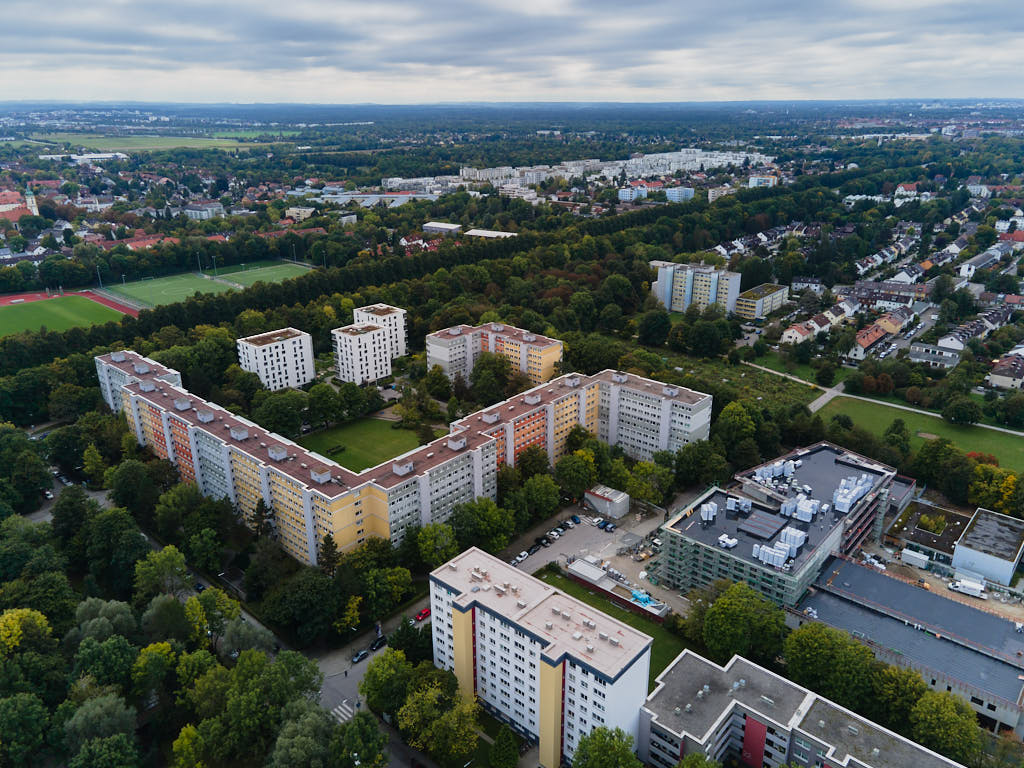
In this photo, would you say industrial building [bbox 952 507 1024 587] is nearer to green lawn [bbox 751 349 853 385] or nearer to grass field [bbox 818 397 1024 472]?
grass field [bbox 818 397 1024 472]

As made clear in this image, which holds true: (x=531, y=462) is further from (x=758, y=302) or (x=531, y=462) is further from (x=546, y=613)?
(x=758, y=302)

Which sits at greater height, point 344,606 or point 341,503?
point 341,503

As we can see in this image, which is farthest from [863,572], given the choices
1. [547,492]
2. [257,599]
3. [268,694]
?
[257,599]

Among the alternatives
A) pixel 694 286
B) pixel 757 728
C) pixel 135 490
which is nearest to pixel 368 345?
pixel 135 490

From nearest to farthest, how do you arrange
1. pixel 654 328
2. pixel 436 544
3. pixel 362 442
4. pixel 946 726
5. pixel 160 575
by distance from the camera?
pixel 946 726, pixel 160 575, pixel 436 544, pixel 362 442, pixel 654 328

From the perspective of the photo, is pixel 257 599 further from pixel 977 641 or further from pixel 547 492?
pixel 977 641

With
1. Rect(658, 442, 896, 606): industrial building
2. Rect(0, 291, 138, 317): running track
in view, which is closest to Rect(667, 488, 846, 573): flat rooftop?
Rect(658, 442, 896, 606): industrial building
